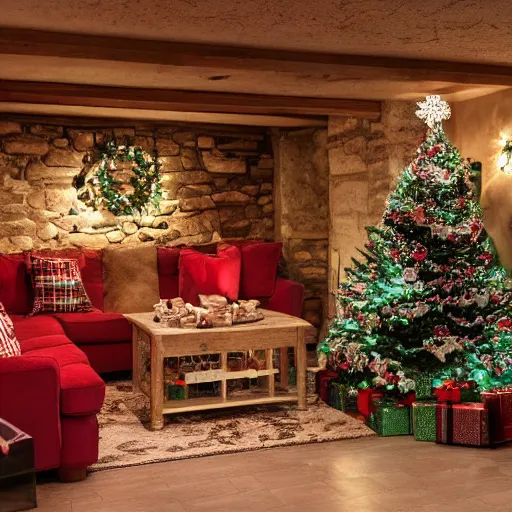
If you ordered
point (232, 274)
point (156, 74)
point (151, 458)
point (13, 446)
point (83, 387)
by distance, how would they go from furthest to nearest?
point (232, 274), point (156, 74), point (151, 458), point (83, 387), point (13, 446)

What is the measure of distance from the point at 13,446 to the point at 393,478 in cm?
170

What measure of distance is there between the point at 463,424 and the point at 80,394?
6.47ft

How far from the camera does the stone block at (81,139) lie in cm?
640

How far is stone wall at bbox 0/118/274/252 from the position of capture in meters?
6.30

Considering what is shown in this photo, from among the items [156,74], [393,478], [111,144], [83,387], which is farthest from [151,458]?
[111,144]

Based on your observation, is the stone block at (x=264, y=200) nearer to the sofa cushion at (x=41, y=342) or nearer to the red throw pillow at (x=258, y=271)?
the red throw pillow at (x=258, y=271)

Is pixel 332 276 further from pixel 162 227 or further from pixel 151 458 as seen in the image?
pixel 151 458

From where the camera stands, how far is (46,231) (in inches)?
252

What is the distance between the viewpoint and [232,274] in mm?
6012

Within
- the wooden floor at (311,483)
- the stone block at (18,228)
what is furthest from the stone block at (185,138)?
the wooden floor at (311,483)

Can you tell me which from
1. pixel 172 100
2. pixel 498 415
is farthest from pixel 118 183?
pixel 498 415

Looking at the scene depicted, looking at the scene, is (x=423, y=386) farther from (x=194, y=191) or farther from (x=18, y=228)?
(x=18, y=228)

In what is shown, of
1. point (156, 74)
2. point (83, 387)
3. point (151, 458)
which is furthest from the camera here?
point (156, 74)

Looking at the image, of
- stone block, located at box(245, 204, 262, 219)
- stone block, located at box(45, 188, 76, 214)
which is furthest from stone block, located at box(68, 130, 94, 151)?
stone block, located at box(245, 204, 262, 219)
